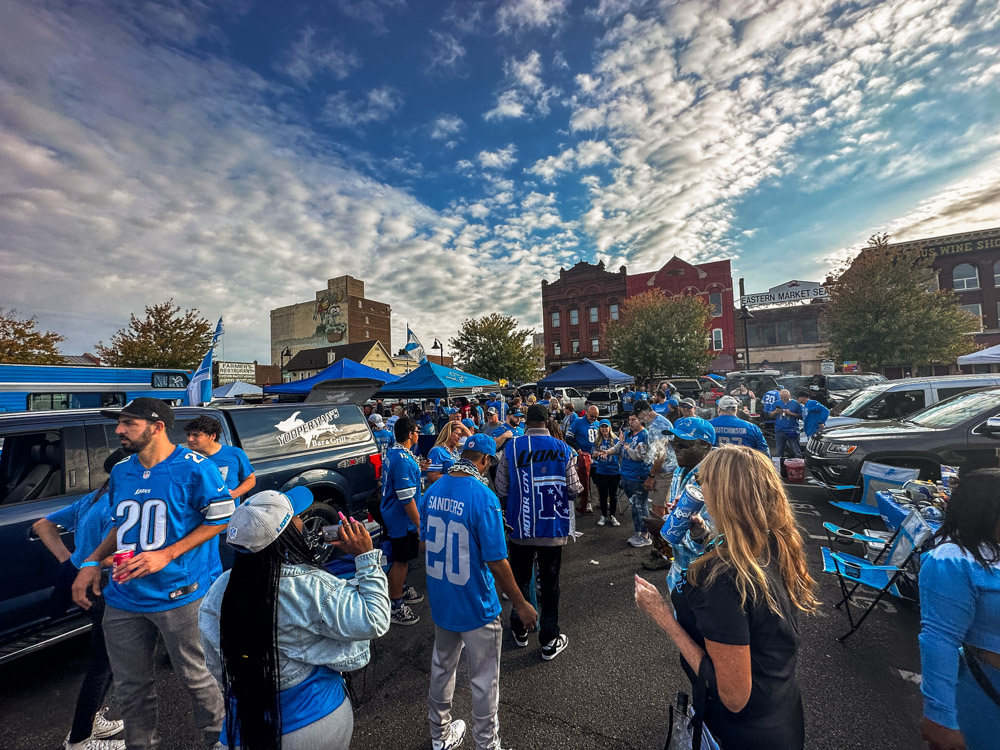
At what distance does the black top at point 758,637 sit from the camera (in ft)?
4.64

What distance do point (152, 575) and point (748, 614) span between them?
2.90 metres

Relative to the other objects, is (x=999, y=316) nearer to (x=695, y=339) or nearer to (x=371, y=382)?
(x=695, y=339)

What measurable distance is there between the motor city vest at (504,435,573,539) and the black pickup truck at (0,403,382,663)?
5.71 ft

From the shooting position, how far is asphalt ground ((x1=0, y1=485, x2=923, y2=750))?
2633 mm

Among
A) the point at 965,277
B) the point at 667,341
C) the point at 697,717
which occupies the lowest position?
the point at 697,717

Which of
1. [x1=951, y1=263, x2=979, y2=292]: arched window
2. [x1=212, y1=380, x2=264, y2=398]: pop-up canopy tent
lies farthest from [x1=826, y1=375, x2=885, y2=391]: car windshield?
[x1=951, y1=263, x2=979, y2=292]: arched window

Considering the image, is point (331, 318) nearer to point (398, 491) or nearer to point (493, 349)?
point (493, 349)

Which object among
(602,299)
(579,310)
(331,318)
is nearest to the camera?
(602,299)

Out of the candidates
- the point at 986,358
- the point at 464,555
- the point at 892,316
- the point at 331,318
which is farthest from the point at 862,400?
the point at 331,318

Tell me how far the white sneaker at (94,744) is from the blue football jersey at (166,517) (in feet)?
3.61

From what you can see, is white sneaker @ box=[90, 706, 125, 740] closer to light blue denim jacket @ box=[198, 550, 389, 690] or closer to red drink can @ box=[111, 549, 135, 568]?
red drink can @ box=[111, 549, 135, 568]

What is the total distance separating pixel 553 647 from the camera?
3.48 meters

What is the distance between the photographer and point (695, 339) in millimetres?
28656

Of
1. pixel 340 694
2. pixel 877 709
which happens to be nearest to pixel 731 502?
pixel 340 694
